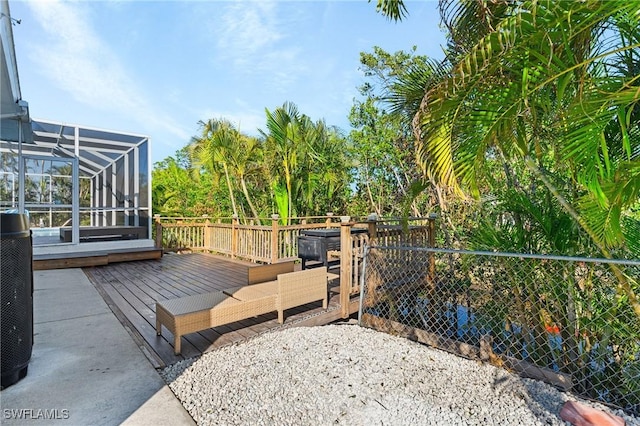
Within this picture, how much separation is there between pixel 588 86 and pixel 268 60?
305 inches

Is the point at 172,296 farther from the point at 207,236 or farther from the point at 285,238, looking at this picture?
the point at 207,236

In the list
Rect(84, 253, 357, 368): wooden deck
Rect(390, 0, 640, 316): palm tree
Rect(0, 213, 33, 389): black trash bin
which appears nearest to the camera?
Rect(390, 0, 640, 316): palm tree

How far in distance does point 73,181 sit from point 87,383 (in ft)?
22.9

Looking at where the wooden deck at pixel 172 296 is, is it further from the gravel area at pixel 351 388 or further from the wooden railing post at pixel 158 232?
the wooden railing post at pixel 158 232

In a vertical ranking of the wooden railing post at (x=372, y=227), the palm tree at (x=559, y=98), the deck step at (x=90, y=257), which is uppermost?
the palm tree at (x=559, y=98)

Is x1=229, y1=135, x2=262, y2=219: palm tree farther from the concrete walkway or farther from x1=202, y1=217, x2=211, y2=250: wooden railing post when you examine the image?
the concrete walkway

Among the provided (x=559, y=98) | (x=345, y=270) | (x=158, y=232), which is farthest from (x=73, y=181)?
(x=559, y=98)

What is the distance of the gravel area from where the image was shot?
2031 millimetres

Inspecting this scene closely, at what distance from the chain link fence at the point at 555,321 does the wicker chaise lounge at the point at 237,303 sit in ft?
2.27

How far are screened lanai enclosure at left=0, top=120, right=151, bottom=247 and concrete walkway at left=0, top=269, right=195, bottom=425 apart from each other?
16.8 ft

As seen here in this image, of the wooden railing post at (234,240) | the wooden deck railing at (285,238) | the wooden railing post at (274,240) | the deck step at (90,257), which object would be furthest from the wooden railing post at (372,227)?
Result: the deck step at (90,257)

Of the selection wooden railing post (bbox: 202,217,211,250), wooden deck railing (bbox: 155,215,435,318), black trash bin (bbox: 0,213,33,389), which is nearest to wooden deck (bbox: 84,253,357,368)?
wooden deck railing (bbox: 155,215,435,318)

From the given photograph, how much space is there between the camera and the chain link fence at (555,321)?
8.77ft

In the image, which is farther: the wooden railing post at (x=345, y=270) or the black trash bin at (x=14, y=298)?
the wooden railing post at (x=345, y=270)
